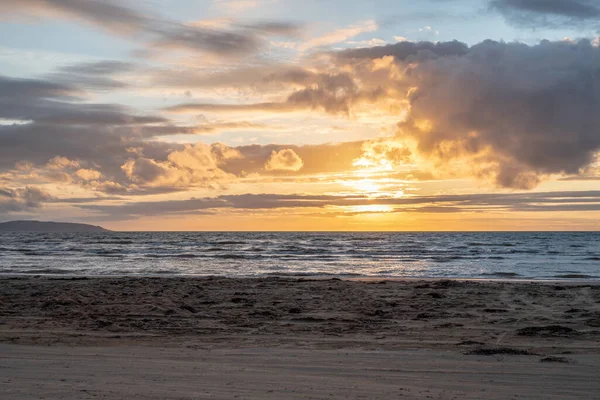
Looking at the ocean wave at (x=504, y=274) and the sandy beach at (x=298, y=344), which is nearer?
the sandy beach at (x=298, y=344)

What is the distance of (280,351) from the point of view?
28.2ft

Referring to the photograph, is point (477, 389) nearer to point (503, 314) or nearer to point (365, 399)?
point (365, 399)

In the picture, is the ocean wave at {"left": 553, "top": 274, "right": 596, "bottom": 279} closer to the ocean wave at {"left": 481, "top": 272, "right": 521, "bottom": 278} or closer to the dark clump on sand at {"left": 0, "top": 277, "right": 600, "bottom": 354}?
the ocean wave at {"left": 481, "top": 272, "right": 521, "bottom": 278}

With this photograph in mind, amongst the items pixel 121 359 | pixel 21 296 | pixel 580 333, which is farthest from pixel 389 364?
pixel 21 296

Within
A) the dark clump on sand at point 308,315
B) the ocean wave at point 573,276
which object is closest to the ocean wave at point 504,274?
the ocean wave at point 573,276

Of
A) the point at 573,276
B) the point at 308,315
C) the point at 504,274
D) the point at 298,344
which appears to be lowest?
the point at 504,274

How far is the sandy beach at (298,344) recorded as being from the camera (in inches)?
254

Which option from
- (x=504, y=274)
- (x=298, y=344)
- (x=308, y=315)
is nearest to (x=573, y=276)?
(x=504, y=274)

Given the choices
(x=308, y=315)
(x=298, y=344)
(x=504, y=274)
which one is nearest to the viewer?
(x=298, y=344)

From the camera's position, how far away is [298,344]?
9258 millimetres

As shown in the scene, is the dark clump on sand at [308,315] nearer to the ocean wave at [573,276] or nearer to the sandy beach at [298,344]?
the sandy beach at [298,344]

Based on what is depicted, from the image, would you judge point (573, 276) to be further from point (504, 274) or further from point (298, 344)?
point (298, 344)

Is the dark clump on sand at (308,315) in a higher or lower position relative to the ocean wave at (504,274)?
higher

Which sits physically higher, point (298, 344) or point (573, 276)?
point (298, 344)
